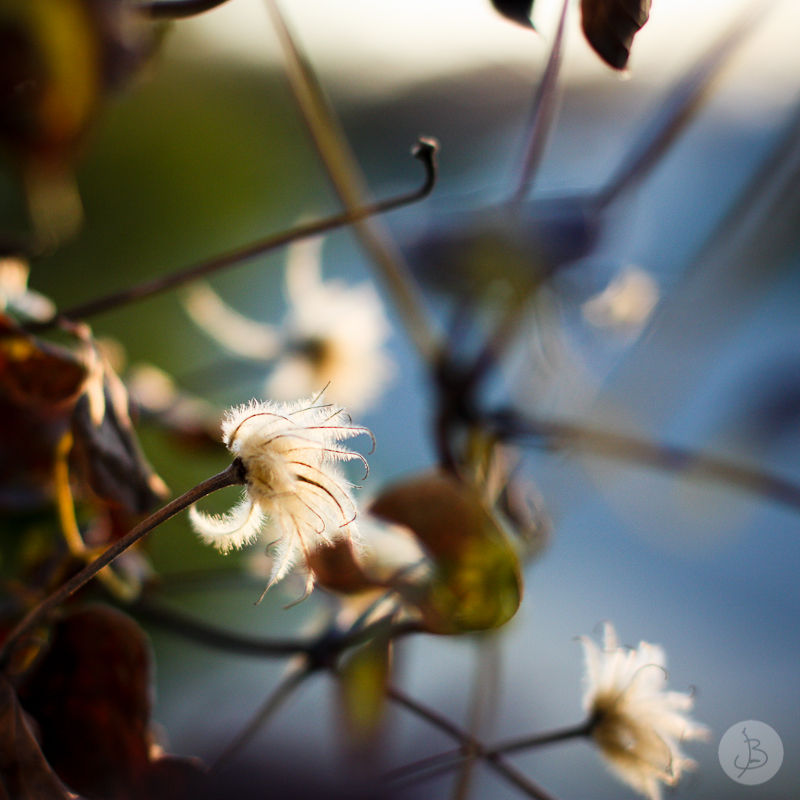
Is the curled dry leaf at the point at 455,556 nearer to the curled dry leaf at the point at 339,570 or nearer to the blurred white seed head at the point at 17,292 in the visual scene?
the curled dry leaf at the point at 339,570

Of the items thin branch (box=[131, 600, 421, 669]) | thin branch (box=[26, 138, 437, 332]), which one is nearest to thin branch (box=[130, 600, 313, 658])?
thin branch (box=[131, 600, 421, 669])

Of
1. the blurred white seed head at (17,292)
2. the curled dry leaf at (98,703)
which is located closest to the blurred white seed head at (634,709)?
the curled dry leaf at (98,703)

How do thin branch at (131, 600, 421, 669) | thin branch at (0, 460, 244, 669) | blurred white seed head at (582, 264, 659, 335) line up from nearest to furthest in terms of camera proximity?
thin branch at (0, 460, 244, 669)
thin branch at (131, 600, 421, 669)
blurred white seed head at (582, 264, 659, 335)

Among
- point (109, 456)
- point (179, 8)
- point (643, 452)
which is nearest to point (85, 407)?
point (109, 456)

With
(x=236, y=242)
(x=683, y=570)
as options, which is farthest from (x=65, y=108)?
(x=236, y=242)

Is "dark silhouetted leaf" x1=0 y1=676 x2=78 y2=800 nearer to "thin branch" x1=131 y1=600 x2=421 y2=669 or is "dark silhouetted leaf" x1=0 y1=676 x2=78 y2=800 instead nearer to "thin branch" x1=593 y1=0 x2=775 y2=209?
"thin branch" x1=131 y1=600 x2=421 y2=669
